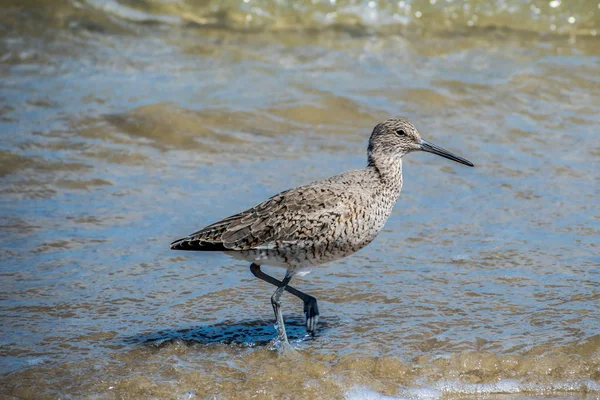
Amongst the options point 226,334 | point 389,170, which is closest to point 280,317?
point 226,334

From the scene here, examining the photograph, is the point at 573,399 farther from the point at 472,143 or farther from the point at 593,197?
the point at 472,143

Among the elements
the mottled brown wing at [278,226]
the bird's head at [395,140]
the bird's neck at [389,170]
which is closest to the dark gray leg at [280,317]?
the mottled brown wing at [278,226]

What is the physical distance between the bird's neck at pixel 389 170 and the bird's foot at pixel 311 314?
39.2 inches

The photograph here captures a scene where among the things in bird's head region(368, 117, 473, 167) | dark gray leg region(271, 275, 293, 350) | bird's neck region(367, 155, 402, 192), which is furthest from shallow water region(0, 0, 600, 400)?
bird's head region(368, 117, 473, 167)

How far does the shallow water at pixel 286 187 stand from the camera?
571 cm

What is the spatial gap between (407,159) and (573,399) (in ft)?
14.9

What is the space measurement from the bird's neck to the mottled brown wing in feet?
1.60

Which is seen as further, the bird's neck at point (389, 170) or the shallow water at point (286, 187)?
the bird's neck at point (389, 170)

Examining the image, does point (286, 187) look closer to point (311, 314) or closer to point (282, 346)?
point (311, 314)

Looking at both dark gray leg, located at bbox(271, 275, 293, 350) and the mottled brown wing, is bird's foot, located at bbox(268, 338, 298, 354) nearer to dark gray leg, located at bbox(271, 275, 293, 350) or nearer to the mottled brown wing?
dark gray leg, located at bbox(271, 275, 293, 350)

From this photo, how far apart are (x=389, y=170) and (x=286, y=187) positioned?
2.28 m

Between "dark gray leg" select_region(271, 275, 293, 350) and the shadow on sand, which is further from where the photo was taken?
the shadow on sand

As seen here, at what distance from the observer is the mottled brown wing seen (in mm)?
6008

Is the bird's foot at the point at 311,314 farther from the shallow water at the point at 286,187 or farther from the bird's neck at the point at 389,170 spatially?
the bird's neck at the point at 389,170
